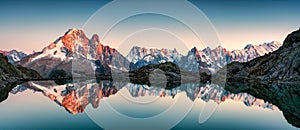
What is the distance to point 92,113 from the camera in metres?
64.6

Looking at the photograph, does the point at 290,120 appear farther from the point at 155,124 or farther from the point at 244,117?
the point at 155,124

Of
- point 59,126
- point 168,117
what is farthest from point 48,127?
point 168,117

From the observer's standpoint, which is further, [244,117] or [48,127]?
[244,117]

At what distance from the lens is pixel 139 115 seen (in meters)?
60.8

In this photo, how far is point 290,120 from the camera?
183 feet

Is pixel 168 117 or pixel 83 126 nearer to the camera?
pixel 83 126

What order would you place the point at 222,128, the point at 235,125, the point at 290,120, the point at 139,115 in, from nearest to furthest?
the point at 222,128 → the point at 235,125 → the point at 290,120 → the point at 139,115

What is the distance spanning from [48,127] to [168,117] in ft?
69.6

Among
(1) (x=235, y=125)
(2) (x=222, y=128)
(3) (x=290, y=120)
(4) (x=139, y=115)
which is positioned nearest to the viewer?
(2) (x=222, y=128)

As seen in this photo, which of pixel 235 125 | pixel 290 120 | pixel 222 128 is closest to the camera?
pixel 222 128

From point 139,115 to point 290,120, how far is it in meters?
24.3

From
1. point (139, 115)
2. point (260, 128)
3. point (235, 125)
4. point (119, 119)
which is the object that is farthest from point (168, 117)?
point (260, 128)

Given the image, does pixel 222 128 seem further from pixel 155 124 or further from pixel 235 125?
pixel 155 124

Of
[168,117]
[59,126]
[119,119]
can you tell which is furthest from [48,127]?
[168,117]
